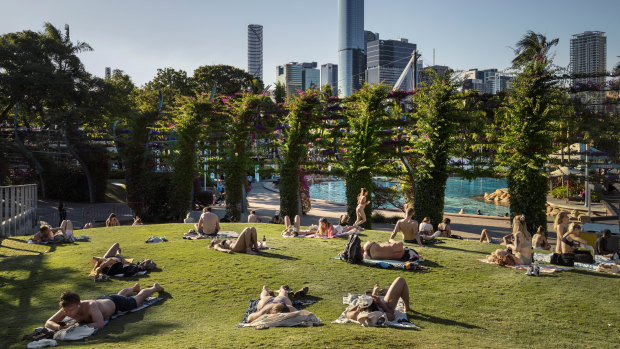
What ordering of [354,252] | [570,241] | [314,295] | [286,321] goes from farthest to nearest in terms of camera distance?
1. [570,241]
2. [354,252]
3. [314,295]
4. [286,321]

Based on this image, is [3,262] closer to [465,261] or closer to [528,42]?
[465,261]

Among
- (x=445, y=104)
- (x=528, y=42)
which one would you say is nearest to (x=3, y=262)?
(x=445, y=104)

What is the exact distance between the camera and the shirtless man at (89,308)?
707 centimetres

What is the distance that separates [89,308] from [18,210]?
1416 centimetres

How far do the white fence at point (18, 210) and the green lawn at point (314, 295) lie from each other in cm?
373

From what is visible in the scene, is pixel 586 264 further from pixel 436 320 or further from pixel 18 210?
pixel 18 210

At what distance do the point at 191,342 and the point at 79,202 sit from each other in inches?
1327

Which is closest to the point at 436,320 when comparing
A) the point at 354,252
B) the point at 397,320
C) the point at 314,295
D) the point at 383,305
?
the point at 397,320

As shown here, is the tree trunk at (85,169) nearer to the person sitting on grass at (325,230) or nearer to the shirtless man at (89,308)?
the person sitting on grass at (325,230)

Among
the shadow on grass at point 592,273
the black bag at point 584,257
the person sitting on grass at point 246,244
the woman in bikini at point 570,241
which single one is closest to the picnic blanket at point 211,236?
the person sitting on grass at point 246,244

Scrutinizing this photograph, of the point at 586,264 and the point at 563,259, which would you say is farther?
the point at 586,264

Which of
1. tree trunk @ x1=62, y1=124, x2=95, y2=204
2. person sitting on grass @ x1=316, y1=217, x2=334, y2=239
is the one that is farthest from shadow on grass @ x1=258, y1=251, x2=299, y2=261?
tree trunk @ x1=62, y1=124, x2=95, y2=204

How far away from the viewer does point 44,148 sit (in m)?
36.1

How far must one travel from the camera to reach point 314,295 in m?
9.25
